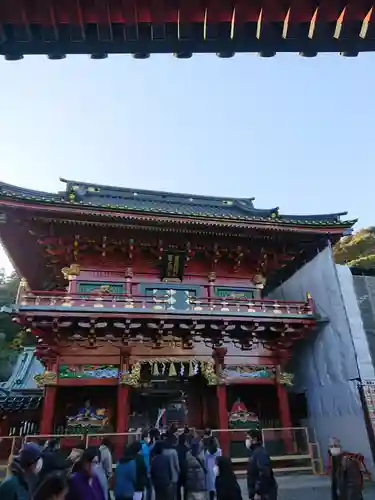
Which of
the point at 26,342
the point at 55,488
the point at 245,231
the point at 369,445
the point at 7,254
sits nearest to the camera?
the point at 55,488

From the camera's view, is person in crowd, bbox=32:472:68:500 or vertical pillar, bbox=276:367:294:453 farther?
vertical pillar, bbox=276:367:294:453

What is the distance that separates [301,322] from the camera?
47.8 ft

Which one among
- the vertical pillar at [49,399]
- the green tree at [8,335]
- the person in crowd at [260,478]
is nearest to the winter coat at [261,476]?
the person in crowd at [260,478]

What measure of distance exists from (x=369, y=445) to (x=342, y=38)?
12.4 meters

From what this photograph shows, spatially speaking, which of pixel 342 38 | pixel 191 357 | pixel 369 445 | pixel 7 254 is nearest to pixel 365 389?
pixel 369 445

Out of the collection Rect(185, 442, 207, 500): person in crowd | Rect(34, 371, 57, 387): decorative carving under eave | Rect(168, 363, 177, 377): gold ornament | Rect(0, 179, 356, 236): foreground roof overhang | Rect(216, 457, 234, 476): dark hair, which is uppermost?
Rect(0, 179, 356, 236): foreground roof overhang

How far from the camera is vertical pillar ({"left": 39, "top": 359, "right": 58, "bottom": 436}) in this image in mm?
12500

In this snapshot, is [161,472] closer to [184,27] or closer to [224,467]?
[224,467]

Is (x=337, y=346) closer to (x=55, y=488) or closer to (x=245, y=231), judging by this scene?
(x=245, y=231)

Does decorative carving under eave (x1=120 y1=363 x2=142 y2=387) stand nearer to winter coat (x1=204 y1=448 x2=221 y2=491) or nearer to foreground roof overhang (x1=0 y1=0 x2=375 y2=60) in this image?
winter coat (x1=204 y1=448 x2=221 y2=491)

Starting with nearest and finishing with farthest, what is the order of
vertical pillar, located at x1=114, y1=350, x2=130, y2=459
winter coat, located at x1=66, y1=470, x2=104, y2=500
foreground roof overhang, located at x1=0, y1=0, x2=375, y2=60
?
foreground roof overhang, located at x1=0, y1=0, x2=375, y2=60
winter coat, located at x1=66, y1=470, x2=104, y2=500
vertical pillar, located at x1=114, y1=350, x2=130, y2=459

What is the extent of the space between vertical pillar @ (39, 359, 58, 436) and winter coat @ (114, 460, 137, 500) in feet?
23.9

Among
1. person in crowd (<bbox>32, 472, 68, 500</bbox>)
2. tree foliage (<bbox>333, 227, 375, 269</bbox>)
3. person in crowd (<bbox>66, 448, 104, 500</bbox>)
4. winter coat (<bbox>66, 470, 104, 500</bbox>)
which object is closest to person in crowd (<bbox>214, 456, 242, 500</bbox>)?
person in crowd (<bbox>66, 448, 104, 500</bbox>)

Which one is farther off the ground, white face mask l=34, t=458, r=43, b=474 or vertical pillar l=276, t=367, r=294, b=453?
vertical pillar l=276, t=367, r=294, b=453
